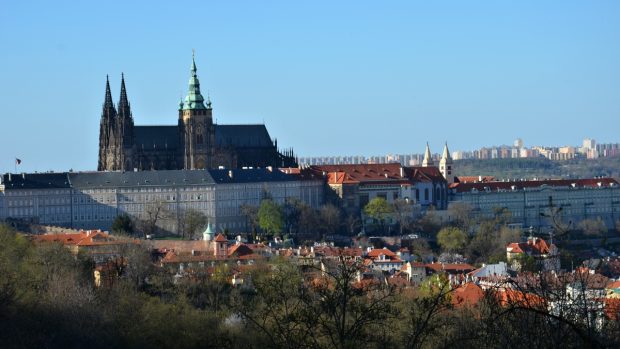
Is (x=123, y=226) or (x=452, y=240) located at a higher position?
(x=123, y=226)

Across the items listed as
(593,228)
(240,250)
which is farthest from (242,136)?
(240,250)

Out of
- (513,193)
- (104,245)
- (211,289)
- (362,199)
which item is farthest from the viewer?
(513,193)

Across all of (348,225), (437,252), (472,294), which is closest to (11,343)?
(472,294)

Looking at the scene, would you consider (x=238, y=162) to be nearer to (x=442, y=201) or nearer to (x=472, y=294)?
(x=442, y=201)

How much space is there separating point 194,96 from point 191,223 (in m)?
24.1

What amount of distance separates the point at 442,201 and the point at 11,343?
8850 cm

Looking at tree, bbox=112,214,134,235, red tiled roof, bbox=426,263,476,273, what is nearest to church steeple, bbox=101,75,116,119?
tree, bbox=112,214,134,235

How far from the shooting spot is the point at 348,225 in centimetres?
11281

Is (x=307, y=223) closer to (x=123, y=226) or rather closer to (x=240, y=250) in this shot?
(x=123, y=226)

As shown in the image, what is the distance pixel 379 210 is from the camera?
114 metres

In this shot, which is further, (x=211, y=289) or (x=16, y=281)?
(x=211, y=289)

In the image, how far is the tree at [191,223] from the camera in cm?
10227

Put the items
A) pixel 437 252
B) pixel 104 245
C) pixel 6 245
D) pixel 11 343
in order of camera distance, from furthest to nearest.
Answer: pixel 437 252, pixel 104 245, pixel 6 245, pixel 11 343

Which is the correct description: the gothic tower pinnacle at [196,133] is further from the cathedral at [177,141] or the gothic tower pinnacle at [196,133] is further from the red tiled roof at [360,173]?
the red tiled roof at [360,173]
